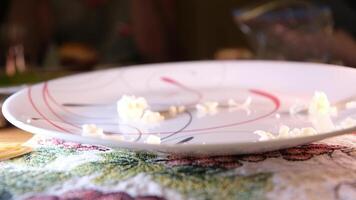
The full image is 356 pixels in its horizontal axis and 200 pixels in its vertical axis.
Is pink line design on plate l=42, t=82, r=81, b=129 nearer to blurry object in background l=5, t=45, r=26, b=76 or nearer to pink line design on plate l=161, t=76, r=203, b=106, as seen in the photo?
pink line design on plate l=161, t=76, r=203, b=106

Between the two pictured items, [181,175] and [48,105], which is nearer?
[181,175]

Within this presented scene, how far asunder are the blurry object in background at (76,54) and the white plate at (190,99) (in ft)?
2.09

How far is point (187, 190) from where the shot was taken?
380mm

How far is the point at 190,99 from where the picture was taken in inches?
24.9

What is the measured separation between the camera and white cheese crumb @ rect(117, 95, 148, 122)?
1.77ft

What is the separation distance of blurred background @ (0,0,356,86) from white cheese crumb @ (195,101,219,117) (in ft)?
1.15

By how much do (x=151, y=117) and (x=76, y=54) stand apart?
1.00m

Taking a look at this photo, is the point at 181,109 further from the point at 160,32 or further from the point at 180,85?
the point at 160,32

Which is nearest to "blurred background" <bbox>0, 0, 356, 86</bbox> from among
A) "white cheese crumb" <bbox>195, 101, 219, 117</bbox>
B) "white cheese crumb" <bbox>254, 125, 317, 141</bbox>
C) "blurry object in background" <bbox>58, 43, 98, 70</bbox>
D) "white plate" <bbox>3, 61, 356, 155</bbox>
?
"blurry object in background" <bbox>58, 43, 98, 70</bbox>

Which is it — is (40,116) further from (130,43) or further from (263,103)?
(130,43)

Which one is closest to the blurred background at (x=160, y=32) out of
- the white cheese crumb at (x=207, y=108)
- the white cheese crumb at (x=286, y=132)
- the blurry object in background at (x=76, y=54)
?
the blurry object in background at (x=76, y=54)

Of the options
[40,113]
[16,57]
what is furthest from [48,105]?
[16,57]

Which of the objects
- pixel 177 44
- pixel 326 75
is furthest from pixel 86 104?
pixel 177 44

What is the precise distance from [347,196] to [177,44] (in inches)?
54.0
